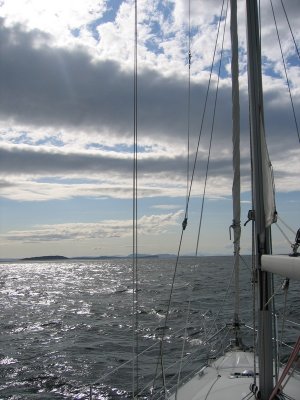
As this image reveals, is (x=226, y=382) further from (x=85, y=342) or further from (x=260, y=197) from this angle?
(x=85, y=342)

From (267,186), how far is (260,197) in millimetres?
213

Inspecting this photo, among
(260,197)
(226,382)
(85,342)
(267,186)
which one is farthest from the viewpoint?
(85,342)

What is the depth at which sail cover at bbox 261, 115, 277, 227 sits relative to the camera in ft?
18.5

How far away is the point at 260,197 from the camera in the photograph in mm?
5676

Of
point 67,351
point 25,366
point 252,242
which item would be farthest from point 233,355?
point 67,351

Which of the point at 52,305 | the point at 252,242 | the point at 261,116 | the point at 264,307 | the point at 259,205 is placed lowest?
the point at 52,305

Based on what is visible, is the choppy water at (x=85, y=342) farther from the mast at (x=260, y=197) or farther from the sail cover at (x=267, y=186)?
the sail cover at (x=267, y=186)

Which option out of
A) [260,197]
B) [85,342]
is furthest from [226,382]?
[85,342]

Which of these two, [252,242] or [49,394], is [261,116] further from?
[49,394]

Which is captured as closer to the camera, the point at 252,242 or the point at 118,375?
the point at 252,242

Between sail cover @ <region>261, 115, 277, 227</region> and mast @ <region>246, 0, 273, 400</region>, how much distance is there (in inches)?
0.5

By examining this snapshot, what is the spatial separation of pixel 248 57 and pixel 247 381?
17.9 ft

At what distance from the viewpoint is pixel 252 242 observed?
243 inches

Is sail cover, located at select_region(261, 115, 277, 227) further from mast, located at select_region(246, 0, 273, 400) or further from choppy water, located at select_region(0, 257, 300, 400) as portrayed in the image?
choppy water, located at select_region(0, 257, 300, 400)
